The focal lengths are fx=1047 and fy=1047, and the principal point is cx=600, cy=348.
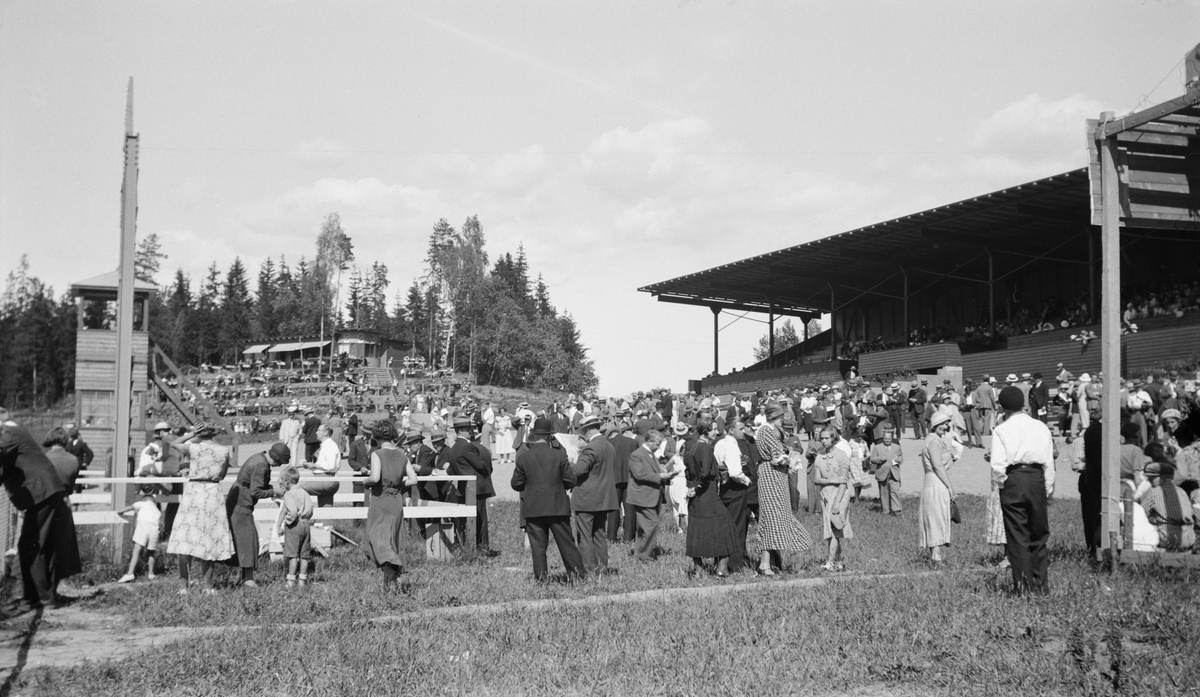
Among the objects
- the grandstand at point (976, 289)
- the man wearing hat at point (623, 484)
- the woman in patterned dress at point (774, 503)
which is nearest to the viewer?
the woman in patterned dress at point (774, 503)

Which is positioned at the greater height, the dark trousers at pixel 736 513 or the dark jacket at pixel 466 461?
the dark jacket at pixel 466 461

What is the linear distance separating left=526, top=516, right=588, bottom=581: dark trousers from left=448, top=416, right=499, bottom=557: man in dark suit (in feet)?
8.89

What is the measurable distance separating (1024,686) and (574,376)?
7920cm

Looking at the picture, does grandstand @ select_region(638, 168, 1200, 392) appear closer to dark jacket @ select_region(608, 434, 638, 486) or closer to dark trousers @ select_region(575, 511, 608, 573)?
dark jacket @ select_region(608, 434, 638, 486)

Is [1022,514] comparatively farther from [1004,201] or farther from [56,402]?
[56,402]

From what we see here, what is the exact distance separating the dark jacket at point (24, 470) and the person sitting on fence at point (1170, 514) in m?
9.80

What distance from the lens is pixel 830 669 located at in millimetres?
6484

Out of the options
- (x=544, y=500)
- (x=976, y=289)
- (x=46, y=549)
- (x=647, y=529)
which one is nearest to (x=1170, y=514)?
(x=544, y=500)

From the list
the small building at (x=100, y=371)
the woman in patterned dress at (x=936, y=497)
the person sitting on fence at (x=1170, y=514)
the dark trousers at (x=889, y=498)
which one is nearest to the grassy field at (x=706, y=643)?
the person sitting on fence at (x=1170, y=514)

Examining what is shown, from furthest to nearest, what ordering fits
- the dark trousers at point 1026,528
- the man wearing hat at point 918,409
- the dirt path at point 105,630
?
the man wearing hat at point 918,409
the dark trousers at point 1026,528
the dirt path at point 105,630

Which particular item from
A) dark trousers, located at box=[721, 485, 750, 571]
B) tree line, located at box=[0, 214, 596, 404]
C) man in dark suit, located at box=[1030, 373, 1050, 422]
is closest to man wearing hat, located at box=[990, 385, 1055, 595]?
dark trousers, located at box=[721, 485, 750, 571]

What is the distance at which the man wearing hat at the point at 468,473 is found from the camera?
13.0m

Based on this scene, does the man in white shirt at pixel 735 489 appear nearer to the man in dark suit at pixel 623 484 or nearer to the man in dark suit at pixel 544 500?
the man in dark suit at pixel 544 500

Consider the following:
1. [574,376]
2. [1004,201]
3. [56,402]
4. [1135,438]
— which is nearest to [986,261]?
[1004,201]
